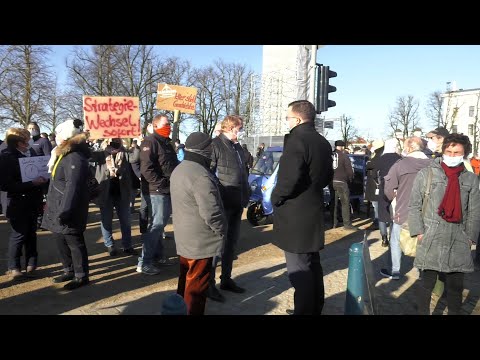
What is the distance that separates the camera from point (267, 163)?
398 inches

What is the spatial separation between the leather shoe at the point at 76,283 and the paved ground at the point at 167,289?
0.06m

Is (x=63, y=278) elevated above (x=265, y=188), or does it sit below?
below

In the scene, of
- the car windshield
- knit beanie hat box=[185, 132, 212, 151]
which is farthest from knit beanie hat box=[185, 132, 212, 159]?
the car windshield

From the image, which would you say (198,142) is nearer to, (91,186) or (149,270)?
(91,186)

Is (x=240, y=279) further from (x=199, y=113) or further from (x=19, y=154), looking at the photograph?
(x=199, y=113)

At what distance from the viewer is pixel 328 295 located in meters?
4.80

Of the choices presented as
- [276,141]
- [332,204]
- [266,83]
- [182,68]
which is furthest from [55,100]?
[332,204]

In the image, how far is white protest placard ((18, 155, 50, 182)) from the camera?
4959 millimetres

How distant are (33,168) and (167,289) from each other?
2.31m

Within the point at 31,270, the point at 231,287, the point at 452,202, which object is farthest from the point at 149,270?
the point at 452,202

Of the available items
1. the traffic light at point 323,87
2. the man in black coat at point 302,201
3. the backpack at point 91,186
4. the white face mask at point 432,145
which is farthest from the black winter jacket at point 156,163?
the white face mask at point 432,145

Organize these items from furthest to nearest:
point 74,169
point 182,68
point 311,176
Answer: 1. point 182,68
2. point 74,169
3. point 311,176
